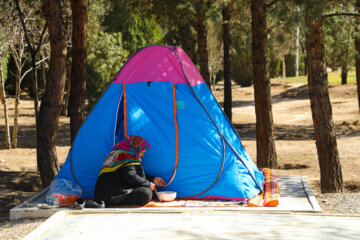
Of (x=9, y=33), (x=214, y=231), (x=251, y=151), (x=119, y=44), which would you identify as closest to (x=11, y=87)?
(x=119, y=44)

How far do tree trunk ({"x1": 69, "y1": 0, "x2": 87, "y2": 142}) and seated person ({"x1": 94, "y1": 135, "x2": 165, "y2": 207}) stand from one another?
334cm

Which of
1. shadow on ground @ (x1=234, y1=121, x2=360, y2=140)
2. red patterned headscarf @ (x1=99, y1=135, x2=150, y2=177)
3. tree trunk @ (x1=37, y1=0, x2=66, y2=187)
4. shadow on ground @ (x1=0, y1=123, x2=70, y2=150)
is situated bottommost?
shadow on ground @ (x1=234, y1=121, x2=360, y2=140)

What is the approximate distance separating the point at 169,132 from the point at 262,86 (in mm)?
3864

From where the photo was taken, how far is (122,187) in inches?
223

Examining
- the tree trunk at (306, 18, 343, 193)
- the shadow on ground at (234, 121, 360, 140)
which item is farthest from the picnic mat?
the shadow on ground at (234, 121, 360, 140)

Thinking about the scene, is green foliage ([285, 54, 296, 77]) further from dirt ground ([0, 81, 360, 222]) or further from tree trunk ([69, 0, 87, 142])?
tree trunk ([69, 0, 87, 142])

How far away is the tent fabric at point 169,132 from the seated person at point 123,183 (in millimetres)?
611

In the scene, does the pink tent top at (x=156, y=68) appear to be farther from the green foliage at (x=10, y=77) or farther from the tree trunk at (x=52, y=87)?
the green foliage at (x=10, y=77)

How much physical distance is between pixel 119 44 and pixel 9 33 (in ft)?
31.3

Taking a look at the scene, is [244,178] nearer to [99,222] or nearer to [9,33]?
[99,222]

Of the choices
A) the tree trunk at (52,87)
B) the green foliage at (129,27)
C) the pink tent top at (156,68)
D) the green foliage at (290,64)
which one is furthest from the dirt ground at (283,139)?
the green foliage at (290,64)

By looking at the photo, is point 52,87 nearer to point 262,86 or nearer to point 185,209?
point 185,209

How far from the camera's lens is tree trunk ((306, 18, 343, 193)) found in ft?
26.2

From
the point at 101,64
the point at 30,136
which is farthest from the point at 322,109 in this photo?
the point at 101,64
